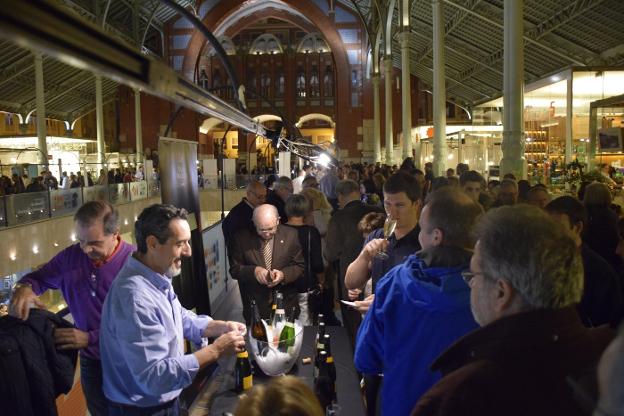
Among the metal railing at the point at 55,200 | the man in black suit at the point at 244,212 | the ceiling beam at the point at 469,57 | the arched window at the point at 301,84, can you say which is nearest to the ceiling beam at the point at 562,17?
the ceiling beam at the point at 469,57

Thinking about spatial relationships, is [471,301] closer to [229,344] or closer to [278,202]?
[229,344]

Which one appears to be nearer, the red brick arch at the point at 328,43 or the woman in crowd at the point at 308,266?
the woman in crowd at the point at 308,266

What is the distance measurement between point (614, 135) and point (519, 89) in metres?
1.85

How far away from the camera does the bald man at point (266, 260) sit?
154 inches

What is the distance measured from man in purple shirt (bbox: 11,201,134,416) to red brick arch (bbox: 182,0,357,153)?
3105cm

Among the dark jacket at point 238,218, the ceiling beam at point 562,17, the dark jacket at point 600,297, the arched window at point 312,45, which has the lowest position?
the dark jacket at point 600,297

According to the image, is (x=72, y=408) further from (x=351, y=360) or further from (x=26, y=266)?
(x=26, y=266)

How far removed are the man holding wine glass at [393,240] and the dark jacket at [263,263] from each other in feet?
3.03

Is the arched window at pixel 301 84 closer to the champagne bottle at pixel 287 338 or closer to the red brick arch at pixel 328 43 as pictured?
the red brick arch at pixel 328 43

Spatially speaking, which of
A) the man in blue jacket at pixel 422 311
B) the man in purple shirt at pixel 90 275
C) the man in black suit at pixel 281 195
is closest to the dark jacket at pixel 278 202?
the man in black suit at pixel 281 195

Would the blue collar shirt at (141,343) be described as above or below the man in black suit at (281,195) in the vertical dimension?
below

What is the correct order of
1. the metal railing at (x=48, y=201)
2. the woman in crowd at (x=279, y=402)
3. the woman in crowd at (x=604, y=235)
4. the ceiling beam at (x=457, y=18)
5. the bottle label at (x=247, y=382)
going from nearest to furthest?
1. the woman in crowd at (x=279, y=402)
2. the bottle label at (x=247, y=382)
3. the woman in crowd at (x=604, y=235)
4. the metal railing at (x=48, y=201)
5. the ceiling beam at (x=457, y=18)

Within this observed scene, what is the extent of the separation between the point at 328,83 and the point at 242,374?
3417 cm

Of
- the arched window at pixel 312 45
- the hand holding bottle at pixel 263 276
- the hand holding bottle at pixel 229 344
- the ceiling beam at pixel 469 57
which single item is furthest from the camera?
the arched window at pixel 312 45
